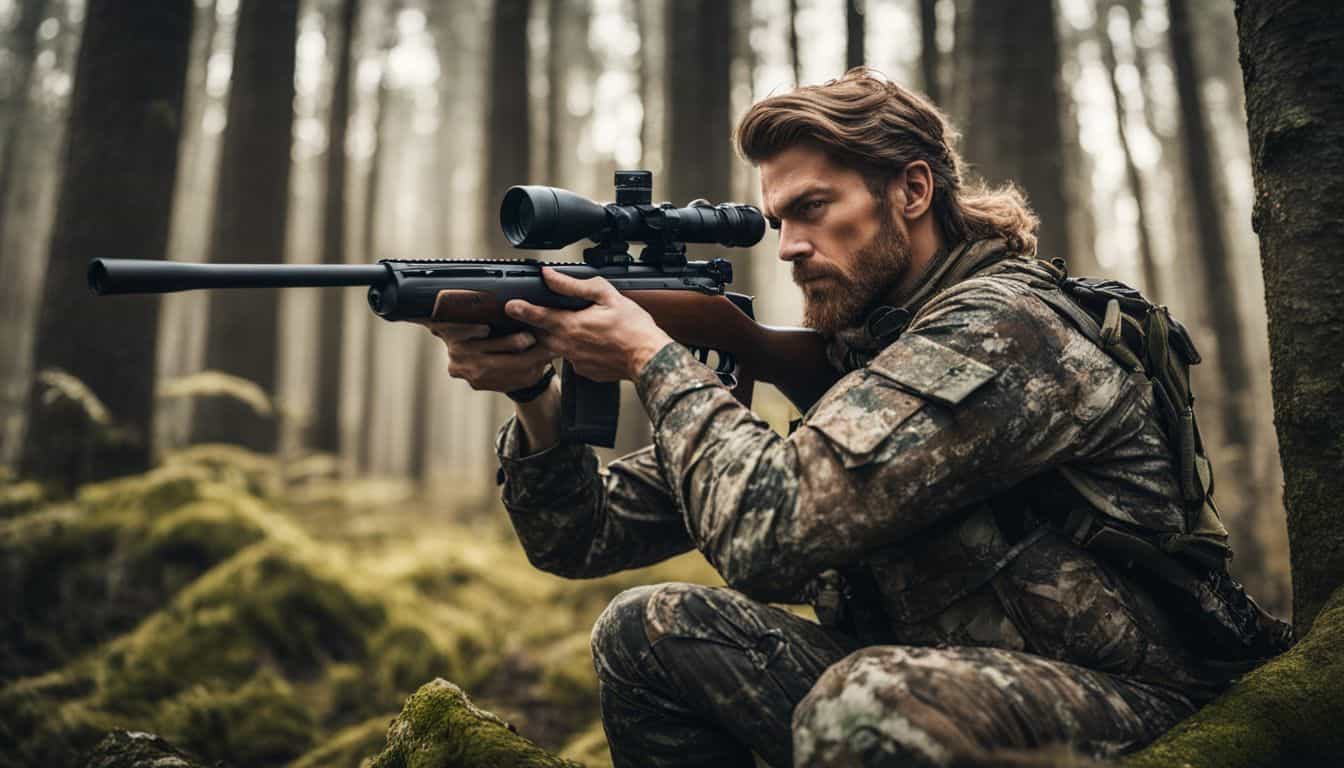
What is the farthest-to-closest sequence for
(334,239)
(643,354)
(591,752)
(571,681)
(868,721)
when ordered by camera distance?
(334,239), (571,681), (591,752), (643,354), (868,721)

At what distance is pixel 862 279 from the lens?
9.29 ft

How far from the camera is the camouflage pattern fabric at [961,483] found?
2105mm

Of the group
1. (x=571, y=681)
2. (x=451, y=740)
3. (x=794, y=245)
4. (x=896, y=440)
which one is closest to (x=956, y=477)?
(x=896, y=440)

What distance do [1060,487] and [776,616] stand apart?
0.88m

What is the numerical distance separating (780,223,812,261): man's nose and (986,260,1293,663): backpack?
2.01ft

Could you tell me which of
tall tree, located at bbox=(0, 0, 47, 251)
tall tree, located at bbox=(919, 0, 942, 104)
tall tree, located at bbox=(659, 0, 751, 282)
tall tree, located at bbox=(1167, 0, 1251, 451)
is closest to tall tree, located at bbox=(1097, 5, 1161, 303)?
tall tree, located at bbox=(1167, 0, 1251, 451)

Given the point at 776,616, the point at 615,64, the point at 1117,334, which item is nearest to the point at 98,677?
the point at 776,616

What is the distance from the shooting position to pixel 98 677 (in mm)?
4324

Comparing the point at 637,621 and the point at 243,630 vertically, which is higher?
the point at 637,621

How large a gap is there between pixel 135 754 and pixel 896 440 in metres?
2.77

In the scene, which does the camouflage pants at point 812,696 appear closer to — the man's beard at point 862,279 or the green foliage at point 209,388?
the man's beard at point 862,279

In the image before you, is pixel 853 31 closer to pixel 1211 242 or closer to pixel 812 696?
pixel 812 696

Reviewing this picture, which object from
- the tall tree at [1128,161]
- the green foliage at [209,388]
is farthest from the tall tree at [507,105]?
the tall tree at [1128,161]

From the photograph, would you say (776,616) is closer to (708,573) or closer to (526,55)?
(708,573)
